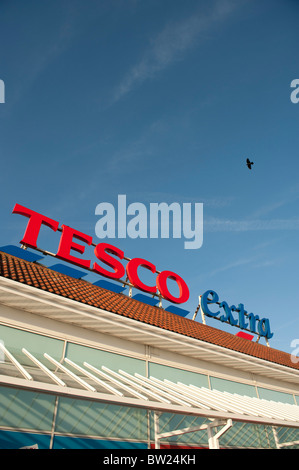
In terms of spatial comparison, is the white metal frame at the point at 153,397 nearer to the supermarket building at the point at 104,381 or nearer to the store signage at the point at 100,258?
the supermarket building at the point at 104,381

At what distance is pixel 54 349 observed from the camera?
1025cm

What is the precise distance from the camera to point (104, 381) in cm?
1042

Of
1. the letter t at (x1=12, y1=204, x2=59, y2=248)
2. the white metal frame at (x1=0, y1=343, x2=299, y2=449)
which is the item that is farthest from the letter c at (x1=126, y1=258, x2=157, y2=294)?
the white metal frame at (x1=0, y1=343, x2=299, y2=449)

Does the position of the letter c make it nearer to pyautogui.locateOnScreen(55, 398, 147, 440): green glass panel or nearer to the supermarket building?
the supermarket building

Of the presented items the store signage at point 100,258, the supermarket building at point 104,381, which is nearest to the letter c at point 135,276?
the store signage at point 100,258

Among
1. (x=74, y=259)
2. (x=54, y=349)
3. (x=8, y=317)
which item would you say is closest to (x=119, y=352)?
(x=54, y=349)

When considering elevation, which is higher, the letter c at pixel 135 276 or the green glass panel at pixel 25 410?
the letter c at pixel 135 276

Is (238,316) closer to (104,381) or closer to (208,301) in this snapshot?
(208,301)

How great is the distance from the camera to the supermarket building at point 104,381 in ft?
26.3

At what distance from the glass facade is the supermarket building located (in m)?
0.03

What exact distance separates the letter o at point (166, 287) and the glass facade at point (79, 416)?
853 cm

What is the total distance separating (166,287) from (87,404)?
1279cm

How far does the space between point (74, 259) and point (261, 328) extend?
20.6 meters
